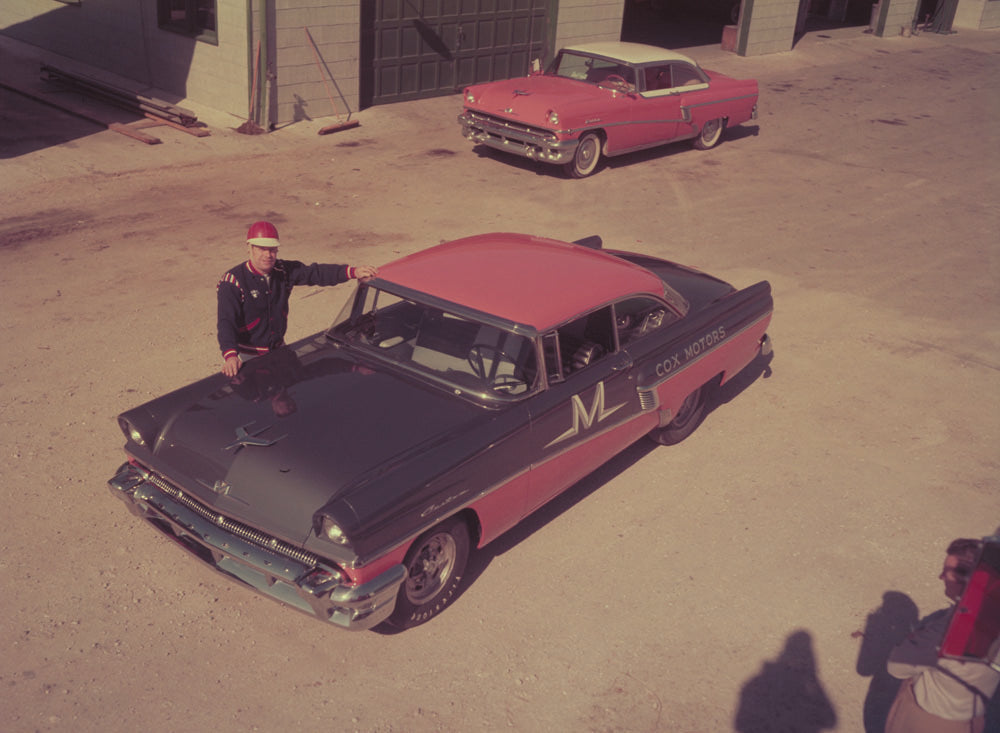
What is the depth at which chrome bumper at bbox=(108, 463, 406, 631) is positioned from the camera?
4.37m

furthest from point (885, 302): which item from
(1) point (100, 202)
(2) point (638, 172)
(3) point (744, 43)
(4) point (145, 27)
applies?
(3) point (744, 43)

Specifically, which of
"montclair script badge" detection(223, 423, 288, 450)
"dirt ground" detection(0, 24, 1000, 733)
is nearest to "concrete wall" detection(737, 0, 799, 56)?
"dirt ground" detection(0, 24, 1000, 733)

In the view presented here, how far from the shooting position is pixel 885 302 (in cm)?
966

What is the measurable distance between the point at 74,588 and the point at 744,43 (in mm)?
21091

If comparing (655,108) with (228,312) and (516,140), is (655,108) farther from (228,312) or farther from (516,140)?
(228,312)

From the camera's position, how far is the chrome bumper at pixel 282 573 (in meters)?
4.37

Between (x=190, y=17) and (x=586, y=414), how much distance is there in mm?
12239

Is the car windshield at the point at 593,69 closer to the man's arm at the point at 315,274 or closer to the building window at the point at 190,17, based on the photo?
the building window at the point at 190,17

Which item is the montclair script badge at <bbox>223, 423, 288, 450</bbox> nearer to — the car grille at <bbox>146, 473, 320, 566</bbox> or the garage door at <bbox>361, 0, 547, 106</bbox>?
the car grille at <bbox>146, 473, 320, 566</bbox>

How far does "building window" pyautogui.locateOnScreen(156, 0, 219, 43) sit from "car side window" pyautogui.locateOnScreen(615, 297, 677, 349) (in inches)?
423

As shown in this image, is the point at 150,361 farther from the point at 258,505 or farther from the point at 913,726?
the point at 913,726

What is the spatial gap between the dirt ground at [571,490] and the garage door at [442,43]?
2.47 meters

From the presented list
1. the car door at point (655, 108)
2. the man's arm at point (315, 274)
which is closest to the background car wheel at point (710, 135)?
the car door at point (655, 108)

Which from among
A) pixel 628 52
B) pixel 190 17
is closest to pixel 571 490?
pixel 628 52
